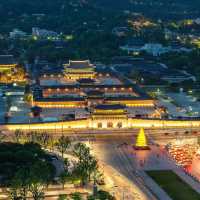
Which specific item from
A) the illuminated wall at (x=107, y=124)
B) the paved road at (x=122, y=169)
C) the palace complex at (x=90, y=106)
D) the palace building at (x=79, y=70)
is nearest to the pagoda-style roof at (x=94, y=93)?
the palace complex at (x=90, y=106)

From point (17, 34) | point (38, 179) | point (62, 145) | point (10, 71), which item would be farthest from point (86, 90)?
point (17, 34)

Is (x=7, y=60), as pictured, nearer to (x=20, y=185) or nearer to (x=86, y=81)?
(x=86, y=81)

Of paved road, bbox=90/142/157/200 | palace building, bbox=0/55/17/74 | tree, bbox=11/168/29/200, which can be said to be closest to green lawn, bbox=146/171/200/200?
paved road, bbox=90/142/157/200

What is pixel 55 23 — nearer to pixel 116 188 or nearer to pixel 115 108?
pixel 115 108

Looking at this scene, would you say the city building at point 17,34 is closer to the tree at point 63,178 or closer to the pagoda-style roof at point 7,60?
the pagoda-style roof at point 7,60

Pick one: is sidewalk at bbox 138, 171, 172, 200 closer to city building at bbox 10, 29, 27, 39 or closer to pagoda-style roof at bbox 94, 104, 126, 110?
pagoda-style roof at bbox 94, 104, 126, 110

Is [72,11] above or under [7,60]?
above

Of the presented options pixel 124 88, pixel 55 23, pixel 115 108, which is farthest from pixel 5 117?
pixel 55 23

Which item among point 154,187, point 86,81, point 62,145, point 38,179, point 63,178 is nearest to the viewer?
point 38,179

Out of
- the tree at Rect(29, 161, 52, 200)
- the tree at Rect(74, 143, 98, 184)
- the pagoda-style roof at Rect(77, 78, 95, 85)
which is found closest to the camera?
the tree at Rect(29, 161, 52, 200)
